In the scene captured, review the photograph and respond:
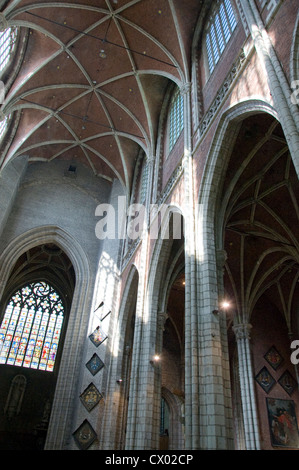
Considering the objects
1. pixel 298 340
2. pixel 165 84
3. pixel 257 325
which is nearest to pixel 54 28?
pixel 165 84

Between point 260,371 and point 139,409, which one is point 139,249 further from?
point 260,371

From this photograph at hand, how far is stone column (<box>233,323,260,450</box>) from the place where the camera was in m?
13.9

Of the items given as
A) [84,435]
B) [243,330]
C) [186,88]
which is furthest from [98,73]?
[84,435]

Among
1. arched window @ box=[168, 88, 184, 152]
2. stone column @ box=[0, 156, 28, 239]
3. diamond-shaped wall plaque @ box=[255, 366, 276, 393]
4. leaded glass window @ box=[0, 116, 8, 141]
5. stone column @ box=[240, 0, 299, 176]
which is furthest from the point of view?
stone column @ box=[0, 156, 28, 239]

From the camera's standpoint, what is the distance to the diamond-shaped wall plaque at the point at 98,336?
52.0 ft

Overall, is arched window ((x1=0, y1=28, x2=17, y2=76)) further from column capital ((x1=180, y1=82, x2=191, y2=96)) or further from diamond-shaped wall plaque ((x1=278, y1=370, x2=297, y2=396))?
diamond-shaped wall plaque ((x1=278, y1=370, x2=297, y2=396))

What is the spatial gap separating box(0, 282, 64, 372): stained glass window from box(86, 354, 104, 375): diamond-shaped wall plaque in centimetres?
793

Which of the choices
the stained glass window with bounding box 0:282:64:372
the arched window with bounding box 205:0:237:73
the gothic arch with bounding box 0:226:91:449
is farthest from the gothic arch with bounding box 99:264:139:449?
the stained glass window with bounding box 0:282:64:372

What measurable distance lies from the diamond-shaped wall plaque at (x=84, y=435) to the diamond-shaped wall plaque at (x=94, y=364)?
1927 mm

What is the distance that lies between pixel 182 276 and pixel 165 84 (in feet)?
30.2

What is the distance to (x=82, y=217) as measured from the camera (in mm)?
20422

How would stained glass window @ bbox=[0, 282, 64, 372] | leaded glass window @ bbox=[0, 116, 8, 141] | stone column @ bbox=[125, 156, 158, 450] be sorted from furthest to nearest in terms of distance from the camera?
stained glass window @ bbox=[0, 282, 64, 372] < leaded glass window @ bbox=[0, 116, 8, 141] < stone column @ bbox=[125, 156, 158, 450]

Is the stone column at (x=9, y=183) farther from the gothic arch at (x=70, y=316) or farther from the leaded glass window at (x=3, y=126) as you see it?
the leaded glass window at (x=3, y=126)

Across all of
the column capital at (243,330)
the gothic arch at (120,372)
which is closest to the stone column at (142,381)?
the gothic arch at (120,372)
